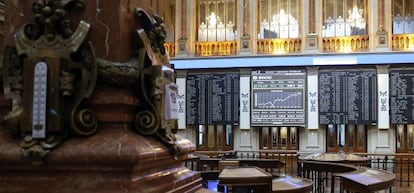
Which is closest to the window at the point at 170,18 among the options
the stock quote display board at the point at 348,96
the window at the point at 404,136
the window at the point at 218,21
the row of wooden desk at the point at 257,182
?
the window at the point at 218,21

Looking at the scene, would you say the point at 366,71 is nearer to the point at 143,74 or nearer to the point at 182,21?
the point at 182,21

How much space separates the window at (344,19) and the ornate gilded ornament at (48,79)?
1311cm

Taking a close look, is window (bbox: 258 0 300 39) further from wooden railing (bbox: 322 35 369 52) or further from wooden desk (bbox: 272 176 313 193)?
wooden desk (bbox: 272 176 313 193)

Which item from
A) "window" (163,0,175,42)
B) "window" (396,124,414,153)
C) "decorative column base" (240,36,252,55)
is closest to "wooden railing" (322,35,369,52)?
"decorative column base" (240,36,252,55)

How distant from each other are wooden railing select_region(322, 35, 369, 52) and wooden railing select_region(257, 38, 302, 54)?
0.80m

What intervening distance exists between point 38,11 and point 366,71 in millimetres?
12734

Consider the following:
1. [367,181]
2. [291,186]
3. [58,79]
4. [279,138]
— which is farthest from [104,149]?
[279,138]

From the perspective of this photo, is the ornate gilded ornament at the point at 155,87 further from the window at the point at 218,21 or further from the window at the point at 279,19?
the window at the point at 218,21

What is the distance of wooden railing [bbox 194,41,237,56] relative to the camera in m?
15.3

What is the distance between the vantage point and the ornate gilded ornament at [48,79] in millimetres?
2359

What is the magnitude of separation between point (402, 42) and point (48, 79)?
44.5 ft

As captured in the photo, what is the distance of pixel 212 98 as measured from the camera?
49.3 feet

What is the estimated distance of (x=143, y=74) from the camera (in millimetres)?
2561

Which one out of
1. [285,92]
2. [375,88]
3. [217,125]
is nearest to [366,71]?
[375,88]
